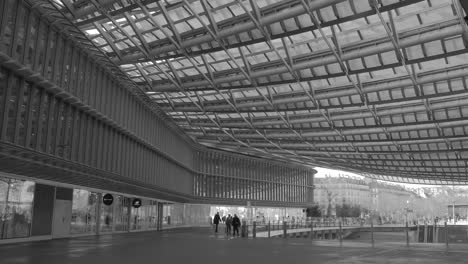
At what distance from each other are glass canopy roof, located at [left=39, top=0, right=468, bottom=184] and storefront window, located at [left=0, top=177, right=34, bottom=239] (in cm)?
745

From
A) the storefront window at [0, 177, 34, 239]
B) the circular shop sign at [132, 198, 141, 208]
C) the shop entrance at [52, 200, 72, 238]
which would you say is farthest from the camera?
the circular shop sign at [132, 198, 141, 208]

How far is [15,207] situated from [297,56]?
15853 millimetres

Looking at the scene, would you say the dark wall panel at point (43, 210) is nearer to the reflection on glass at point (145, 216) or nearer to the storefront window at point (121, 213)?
the storefront window at point (121, 213)

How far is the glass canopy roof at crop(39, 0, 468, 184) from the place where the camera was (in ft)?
63.7

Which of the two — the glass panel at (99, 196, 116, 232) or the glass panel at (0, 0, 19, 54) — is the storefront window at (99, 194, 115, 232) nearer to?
the glass panel at (99, 196, 116, 232)

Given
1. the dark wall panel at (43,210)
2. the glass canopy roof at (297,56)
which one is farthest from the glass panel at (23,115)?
the dark wall panel at (43,210)

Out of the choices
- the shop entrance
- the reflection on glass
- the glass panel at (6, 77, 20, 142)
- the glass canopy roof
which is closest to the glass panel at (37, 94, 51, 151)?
the glass panel at (6, 77, 20, 142)

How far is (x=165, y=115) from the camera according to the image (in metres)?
→ 39.4

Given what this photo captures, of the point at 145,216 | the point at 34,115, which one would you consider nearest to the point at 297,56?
the point at 34,115

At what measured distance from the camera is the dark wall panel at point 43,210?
77.9ft

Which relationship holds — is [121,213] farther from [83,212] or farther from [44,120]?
[44,120]

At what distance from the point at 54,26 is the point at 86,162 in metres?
7.37

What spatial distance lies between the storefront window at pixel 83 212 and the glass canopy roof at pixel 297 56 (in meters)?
7.73

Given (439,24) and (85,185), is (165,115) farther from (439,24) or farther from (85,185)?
(439,24)
